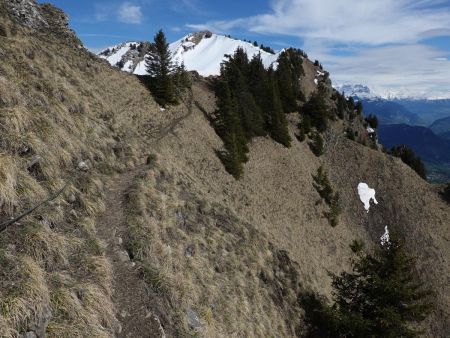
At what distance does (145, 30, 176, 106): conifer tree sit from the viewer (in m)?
49.6

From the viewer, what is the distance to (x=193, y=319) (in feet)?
42.5

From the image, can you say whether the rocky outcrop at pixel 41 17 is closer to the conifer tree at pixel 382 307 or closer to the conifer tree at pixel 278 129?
the conifer tree at pixel 278 129

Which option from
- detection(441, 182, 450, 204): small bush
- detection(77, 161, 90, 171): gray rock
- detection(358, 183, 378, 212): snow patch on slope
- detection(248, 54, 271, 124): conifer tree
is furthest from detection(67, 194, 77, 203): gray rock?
detection(441, 182, 450, 204): small bush

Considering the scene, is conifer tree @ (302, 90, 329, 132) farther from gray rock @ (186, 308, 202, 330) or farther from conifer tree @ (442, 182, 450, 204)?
gray rock @ (186, 308, 202, 330)

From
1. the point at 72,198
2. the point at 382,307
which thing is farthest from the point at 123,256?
the point at 382,307

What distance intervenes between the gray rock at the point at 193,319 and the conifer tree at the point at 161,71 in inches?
1522

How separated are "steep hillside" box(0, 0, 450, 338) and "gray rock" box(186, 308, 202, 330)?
7 cm

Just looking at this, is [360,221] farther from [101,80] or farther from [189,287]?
[189,287]

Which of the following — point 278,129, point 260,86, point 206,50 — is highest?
point 206,50

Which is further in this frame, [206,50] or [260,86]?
[206,50]

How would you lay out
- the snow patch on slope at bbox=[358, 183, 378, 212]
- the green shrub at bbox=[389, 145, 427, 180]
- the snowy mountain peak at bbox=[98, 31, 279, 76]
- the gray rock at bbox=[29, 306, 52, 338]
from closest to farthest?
the gray rock at bbox=[29, 306, 52, 338] < the snow patch on slope at bbox=[358, 183, 378, 212] < the green shrub at bbox=[389, 145, 427, 180] < the snowy mountain peak at bbox=[98, 31, 279, 76]

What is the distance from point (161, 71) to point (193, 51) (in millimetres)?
128512

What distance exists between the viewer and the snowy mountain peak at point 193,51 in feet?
522

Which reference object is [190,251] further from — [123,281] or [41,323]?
[41,323]
